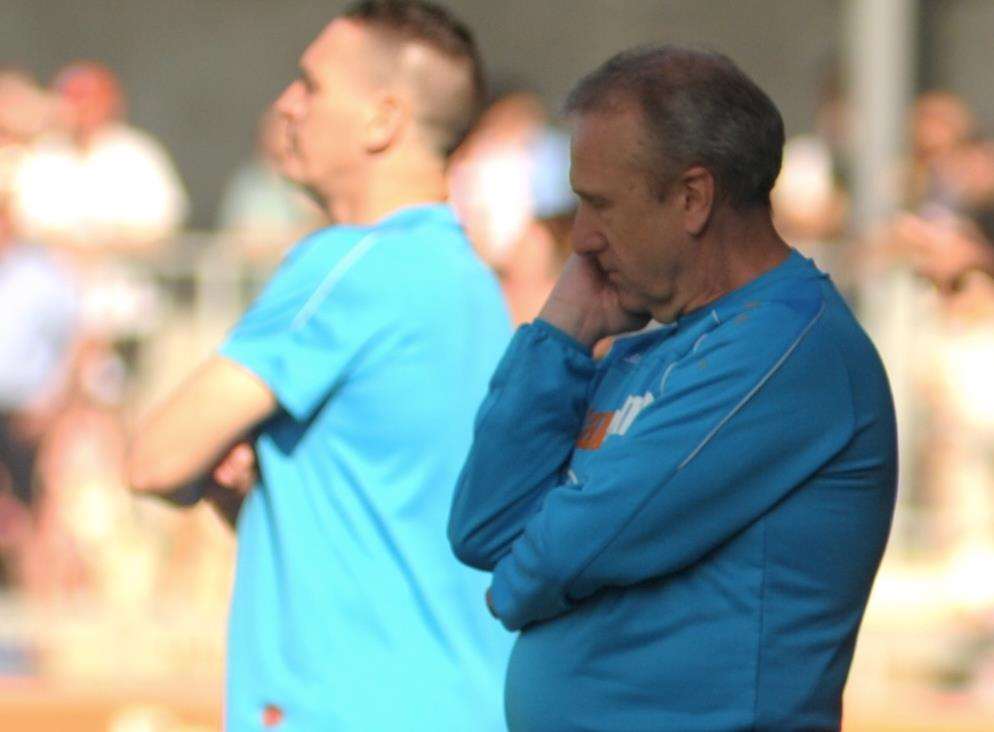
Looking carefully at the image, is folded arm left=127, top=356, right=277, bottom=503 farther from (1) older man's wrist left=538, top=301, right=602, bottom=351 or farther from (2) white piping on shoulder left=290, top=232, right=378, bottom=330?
(1) older man's wrist left=538, top=301, right=602, bottom=351

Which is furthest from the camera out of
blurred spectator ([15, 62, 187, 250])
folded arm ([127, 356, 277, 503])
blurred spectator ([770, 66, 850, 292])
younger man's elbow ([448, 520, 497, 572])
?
blurred spectator ([15, 62, 187, 250])

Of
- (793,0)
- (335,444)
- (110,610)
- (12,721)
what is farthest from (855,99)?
(335,444)

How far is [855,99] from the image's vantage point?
9.77 m

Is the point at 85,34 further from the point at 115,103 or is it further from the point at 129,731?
the point at 129,731

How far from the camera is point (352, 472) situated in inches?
127

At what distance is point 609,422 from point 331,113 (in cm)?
97

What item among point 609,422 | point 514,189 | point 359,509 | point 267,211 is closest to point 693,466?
point 609,422

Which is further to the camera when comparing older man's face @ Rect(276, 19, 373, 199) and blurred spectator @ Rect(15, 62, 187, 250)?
blurred spectator @ Rect(15, 62, 187, 250)

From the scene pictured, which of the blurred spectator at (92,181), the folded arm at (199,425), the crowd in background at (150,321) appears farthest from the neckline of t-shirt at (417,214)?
the blurred spectator at (92,181)

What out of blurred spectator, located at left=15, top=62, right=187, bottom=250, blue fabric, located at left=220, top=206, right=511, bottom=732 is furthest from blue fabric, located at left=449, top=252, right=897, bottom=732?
blurred spectator, located at left=15, top=62, right=187, bottom=250

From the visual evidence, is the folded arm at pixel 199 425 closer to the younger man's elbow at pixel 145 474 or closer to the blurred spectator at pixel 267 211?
the younger man's elbow at pixel 145 474

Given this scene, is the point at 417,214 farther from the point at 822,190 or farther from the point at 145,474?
the point at 822,190

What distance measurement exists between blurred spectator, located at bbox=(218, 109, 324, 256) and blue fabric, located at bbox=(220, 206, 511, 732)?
18.1 ft

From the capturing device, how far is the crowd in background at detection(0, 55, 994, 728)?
27.0ft
